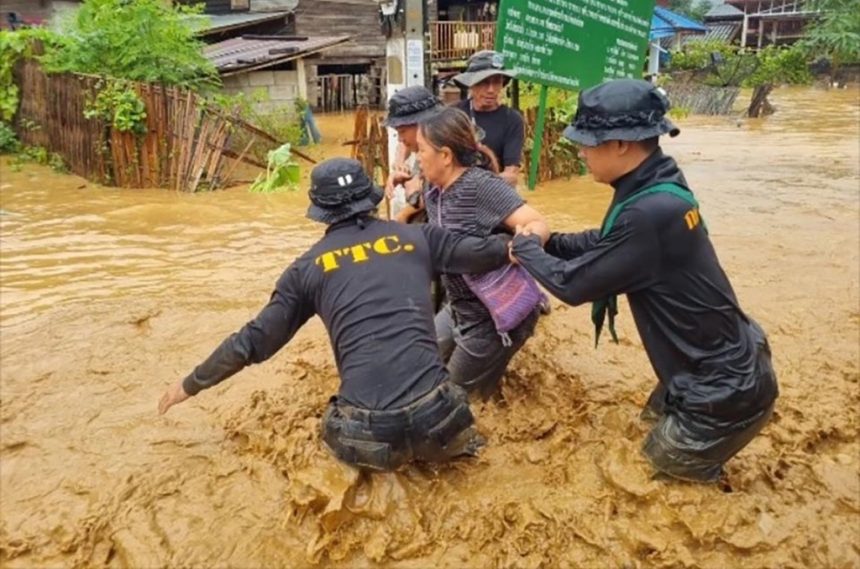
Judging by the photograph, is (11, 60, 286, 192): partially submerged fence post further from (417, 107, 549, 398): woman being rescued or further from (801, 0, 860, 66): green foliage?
(801, 0, 860, 66): green foliage

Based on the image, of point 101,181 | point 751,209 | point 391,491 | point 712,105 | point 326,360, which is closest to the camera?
point 391,491

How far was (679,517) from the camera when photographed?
8.37ft

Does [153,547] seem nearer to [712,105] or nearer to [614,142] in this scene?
[614,142]

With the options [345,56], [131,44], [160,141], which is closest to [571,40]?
[160,141]

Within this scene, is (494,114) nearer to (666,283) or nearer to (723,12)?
(666,283)

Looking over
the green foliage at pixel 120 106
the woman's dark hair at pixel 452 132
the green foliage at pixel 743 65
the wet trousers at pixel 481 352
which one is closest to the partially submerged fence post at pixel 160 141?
the green foliage at pixel 120 106

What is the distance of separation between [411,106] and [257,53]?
12.9 meters

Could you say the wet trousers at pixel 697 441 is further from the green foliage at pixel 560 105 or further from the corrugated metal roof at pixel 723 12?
the corrugated metal roof at pixel 723 12

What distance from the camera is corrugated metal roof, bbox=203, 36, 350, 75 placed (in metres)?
14.0

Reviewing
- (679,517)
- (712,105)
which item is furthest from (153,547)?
(712,105)

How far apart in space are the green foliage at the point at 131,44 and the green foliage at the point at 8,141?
2.73m

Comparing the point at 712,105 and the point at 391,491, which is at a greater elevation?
the point at 712,105

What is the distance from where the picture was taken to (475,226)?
9.56 feet

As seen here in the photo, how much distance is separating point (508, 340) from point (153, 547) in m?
1.69
